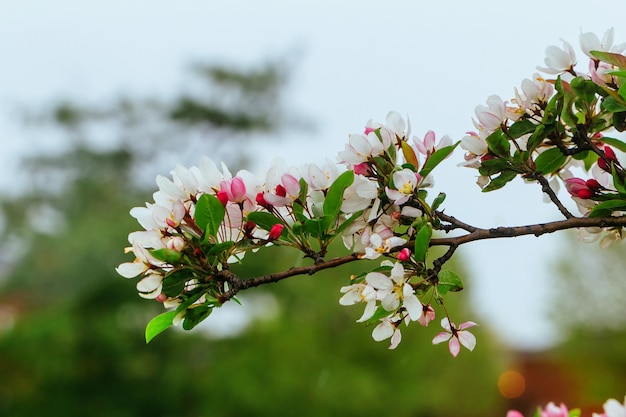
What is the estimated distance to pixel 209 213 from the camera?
1188mm

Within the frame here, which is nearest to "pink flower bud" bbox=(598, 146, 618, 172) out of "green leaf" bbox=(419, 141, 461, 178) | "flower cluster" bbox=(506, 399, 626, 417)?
"green leaf" bbox=(419, 141, 461, 178)

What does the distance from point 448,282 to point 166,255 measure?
461 millimetres

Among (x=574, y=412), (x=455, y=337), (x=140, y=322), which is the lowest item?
(x=140, y=322)

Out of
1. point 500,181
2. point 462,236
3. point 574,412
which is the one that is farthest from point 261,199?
point 574,412

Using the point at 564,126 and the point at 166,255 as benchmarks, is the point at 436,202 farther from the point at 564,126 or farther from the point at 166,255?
the point at 166,255

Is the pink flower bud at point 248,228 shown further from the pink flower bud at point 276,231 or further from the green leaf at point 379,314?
the green leaf at point 379,314

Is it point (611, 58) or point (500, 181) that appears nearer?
point (611, 58)

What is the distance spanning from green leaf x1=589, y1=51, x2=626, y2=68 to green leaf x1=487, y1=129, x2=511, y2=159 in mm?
199

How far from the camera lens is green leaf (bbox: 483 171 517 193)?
4.40ft

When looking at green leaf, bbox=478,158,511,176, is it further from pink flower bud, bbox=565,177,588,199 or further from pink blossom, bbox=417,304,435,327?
pink blossom, bbox=417,304,435,327

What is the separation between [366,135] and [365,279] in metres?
0.24

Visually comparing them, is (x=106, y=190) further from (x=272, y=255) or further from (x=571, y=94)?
(x=571, y=94)

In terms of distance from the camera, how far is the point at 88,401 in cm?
1122

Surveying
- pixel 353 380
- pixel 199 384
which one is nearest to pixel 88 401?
pixel 199 384
